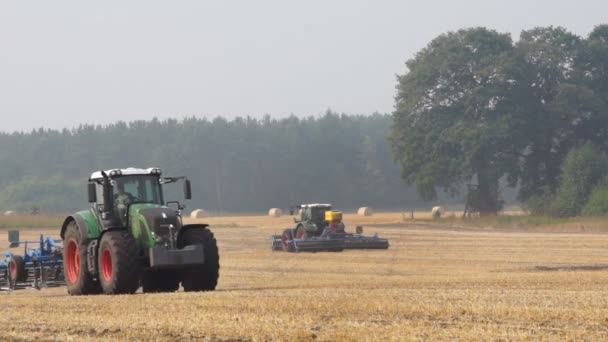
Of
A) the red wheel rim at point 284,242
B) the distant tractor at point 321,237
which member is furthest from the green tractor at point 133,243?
the red wheel rim at point 284,242

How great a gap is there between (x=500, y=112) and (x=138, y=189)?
54639mm

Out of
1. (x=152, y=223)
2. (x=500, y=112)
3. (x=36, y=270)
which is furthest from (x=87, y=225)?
(x=500, y=112)

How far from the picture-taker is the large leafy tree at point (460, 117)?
75062mm

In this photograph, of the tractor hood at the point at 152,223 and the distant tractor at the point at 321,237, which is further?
the distant tractor at the point at 321,237

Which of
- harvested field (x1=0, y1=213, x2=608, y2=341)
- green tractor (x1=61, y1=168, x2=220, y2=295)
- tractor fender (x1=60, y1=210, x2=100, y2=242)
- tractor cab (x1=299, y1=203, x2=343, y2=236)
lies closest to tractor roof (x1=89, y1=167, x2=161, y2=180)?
green tractor (x1=61, y1=168, x2=220, y2=295)

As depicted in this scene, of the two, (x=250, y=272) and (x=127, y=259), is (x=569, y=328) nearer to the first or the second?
(x=127, y=259)

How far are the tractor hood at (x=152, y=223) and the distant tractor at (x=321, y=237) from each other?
1903cm

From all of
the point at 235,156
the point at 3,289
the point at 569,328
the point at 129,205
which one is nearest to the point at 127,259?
the point at 129,205

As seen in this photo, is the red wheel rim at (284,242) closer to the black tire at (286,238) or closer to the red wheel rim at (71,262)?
the black tire at (286,238)

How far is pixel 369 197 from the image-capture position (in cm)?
13600

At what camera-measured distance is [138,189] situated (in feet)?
77.0

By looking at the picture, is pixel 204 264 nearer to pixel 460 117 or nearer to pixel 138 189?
pixel 138 189

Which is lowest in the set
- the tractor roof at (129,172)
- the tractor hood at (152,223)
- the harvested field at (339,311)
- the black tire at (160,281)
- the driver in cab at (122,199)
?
the harvested field at (339,311)

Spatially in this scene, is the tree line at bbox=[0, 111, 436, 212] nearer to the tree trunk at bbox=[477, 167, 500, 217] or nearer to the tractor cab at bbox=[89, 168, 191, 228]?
the tree trunk at bbox=[477, 167, 500, 217]
